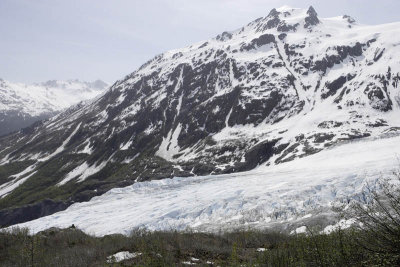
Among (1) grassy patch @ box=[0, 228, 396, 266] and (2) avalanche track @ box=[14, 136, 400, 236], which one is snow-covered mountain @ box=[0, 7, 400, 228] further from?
(1) grassy patch @ box=[0, 228, 396, 266]

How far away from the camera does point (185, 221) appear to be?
44344 mm

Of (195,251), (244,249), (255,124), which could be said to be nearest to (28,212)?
(255,124)

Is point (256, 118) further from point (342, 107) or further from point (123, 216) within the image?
point (123, 216)

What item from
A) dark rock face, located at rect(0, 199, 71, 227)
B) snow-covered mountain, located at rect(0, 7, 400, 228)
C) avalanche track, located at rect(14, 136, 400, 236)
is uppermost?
snow-covered mountain, located at rect(0, 7, 400, 228)

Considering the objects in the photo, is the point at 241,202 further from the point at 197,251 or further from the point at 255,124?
the point at 255,124

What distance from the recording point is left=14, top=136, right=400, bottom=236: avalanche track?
39938 mm

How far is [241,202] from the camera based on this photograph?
45.6 metres

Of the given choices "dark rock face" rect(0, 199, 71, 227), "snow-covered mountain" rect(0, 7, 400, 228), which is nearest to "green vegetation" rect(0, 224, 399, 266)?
"snow-covered mountain" rect(0, 7, 400, 228)

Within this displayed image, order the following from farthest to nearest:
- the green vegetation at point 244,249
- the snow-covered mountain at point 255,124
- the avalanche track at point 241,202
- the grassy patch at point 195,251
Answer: the snow-covered mountain at point 255,124 < the avalanche track at point 241,202 < the grassy patch at point 195,251 < the green vegetation at point 244,249

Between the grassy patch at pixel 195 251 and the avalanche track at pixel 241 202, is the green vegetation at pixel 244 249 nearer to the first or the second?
the grassy patch at pixel 195 251

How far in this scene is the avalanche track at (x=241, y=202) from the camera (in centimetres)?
3994

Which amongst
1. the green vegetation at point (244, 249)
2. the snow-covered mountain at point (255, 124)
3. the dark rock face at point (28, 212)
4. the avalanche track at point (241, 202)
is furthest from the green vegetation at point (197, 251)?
the dark rock face at point (28, 212)

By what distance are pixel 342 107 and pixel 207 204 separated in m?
105

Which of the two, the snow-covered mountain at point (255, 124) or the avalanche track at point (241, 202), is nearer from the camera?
the avalanche track at point (241, 202)
